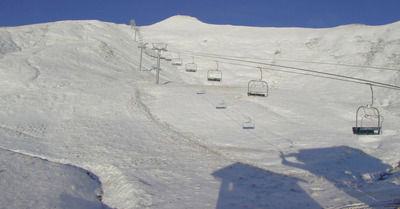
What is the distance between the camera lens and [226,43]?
69.7 meters

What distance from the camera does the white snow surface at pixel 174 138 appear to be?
41.8 ft

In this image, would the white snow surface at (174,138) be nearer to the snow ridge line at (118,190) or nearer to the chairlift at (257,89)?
the snow ridge line at (118,190)

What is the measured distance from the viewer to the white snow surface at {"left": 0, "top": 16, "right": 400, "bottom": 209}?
502 inches

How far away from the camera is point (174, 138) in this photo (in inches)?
883

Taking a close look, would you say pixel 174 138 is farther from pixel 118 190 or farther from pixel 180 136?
pixel 118 190

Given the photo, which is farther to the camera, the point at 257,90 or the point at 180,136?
the point at 257,90

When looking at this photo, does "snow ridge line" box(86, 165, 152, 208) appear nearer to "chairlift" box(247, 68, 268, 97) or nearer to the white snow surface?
the white snow surface

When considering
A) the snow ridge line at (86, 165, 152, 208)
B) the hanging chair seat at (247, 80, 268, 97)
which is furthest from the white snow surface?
the hanging chair seat at (247, 80, 268, 97)

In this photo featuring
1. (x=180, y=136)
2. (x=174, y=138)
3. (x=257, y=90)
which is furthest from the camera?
(x=257, y=90)

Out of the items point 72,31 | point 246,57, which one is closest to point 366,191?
point 246,57

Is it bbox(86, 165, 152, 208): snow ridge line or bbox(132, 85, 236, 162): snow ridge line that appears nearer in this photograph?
bbox(86, 165, 152, 208): snow ridge line

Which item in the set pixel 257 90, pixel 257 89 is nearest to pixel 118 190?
pixel 257 90

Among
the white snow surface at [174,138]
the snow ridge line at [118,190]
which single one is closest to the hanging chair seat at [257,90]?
the white snow surface at [174,138]

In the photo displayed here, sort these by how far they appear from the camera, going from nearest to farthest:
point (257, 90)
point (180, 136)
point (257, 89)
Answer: point (180, 136) → point (257, 90) → point (257, 89)
